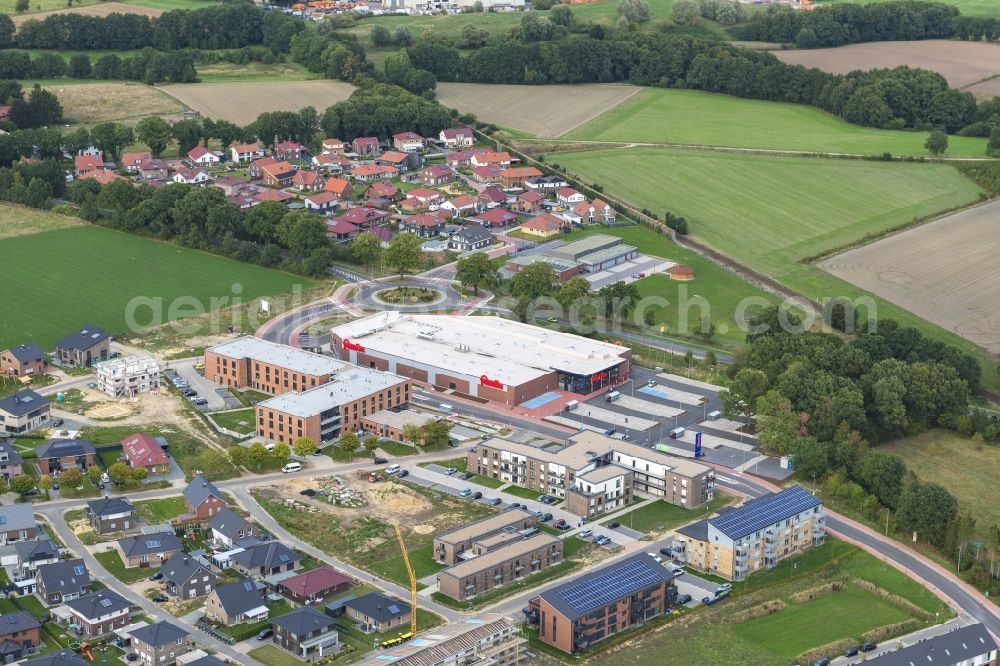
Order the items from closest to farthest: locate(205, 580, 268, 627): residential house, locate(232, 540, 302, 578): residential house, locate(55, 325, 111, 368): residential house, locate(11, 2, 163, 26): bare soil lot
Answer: locate(205, 580, 268, 627): residential house
locate(232, 540, 302, 578): residential house
locate(55, 325, 111, 368): residential house
locate(11, 2, 163, 26): bare soil lot

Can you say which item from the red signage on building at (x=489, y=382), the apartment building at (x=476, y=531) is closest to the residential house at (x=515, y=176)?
the red signage on building at (x=489, y=382)

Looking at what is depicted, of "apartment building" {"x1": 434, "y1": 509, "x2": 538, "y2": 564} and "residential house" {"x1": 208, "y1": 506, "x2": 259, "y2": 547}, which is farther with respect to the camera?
"residential house" {"x1": 208, "y1": 506, "x2": 259, "y2": 547}

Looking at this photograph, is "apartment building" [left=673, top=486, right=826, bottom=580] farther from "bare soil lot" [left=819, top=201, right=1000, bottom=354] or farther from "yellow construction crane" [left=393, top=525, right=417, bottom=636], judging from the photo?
"bare soil lot" [left=819, top=201, right=1000, bottom=354]

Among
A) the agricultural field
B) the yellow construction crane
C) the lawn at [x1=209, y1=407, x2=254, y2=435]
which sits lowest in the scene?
the agricultural field

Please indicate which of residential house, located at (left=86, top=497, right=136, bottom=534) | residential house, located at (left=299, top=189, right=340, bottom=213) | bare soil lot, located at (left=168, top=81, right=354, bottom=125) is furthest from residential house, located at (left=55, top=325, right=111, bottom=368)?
bare soil lot, located at (left=168, top=81, right=354, bottom=125)

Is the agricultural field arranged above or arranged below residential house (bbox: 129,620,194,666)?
below

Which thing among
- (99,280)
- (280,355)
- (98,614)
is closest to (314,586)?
(98,614)

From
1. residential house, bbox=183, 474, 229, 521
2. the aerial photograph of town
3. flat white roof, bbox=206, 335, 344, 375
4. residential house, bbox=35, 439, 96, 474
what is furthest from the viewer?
flat white roof, bbox=206, 335, 344, 375
